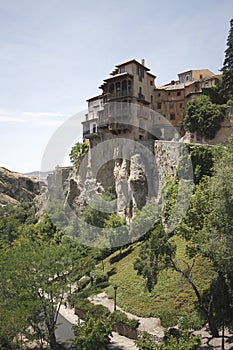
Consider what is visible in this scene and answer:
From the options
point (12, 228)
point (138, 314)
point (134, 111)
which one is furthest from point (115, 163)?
point (138, 314)

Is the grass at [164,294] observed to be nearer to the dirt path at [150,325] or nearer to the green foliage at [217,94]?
the dirt path at [150,325]

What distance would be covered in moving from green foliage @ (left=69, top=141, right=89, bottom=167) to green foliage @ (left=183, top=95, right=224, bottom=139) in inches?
878

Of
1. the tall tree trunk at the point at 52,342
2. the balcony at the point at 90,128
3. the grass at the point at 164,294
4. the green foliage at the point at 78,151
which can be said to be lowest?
the tall tree trunk at the point at 52,342

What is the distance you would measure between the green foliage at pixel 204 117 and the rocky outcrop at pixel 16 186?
92457mm

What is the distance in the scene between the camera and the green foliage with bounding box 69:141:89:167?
199 feet

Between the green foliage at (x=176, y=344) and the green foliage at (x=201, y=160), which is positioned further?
the green foliage at (x=201, y=160)

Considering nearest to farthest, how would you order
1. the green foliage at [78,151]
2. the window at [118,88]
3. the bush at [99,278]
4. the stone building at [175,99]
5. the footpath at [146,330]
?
1. the footpath at [146,330]
2. the bush at [99,278]
3. the window at [118,88]
4. the stone building at [175,99]
5. the green foliage at [78,151]

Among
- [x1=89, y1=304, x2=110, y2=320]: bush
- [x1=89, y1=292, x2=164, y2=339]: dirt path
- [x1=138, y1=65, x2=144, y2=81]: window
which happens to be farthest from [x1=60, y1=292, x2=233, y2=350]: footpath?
[x1=138, y1=65, x2=144, y2=81]: window

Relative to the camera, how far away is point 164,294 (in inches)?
1006

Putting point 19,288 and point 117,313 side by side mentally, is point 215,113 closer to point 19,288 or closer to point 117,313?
point 117,313

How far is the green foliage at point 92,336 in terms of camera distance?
18.8m

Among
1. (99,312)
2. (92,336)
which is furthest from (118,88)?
(92,336)

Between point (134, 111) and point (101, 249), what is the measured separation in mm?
20891

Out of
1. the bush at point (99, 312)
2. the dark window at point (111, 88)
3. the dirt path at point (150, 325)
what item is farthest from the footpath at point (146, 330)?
the dark window at point (111, 88)
